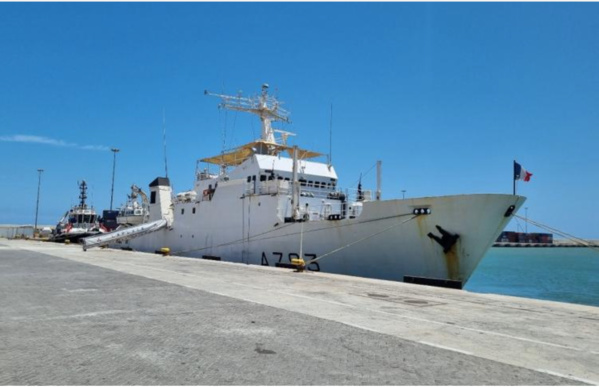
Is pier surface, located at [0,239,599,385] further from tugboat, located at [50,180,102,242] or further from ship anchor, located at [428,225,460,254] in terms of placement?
tugboat, located at [50,180,102,242]

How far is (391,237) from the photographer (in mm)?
15422

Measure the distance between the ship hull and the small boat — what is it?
18079 millimetres

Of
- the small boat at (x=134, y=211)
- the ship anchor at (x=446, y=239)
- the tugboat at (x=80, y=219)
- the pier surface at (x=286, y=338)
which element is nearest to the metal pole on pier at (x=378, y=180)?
the ship anchor at (x=446, y=239)

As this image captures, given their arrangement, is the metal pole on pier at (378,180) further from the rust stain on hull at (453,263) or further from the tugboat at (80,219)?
the tugboat at (80,219)

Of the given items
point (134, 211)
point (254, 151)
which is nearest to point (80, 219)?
point (134, 211)

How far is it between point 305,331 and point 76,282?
830cm

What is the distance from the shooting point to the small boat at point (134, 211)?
122 ft

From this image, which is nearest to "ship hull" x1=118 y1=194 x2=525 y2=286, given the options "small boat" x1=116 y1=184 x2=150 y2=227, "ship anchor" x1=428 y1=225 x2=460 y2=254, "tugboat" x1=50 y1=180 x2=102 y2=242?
"ship anchor" x1=428 y1=225 x2=460 y2=254

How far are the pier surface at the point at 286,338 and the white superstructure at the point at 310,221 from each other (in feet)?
12.1

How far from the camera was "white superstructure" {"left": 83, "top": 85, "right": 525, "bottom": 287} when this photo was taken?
14180mm

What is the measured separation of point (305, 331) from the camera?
6.34m

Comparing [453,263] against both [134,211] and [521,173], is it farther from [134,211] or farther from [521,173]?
[134,211]

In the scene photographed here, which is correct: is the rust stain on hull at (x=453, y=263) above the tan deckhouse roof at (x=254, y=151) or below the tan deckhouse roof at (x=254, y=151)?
below

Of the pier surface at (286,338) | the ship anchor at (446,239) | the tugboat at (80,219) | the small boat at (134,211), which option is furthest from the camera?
the tugboat at (80,219)
